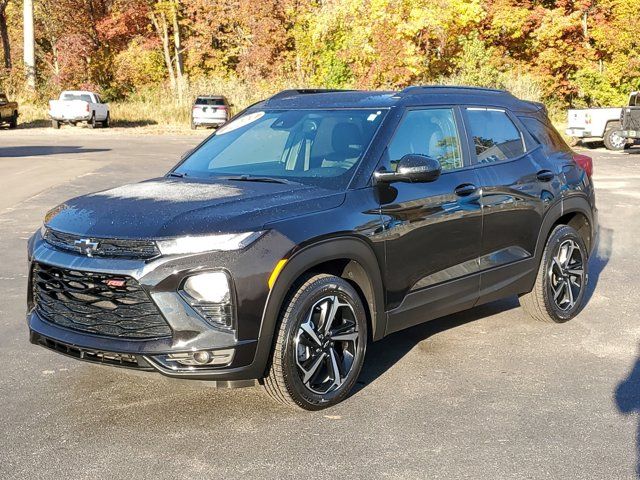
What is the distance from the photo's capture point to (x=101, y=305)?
4.49m

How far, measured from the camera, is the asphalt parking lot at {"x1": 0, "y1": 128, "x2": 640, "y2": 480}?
13.6 feet

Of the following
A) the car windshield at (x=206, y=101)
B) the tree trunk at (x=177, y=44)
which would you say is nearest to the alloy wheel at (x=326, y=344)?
the car windshield at (x=206, y=101)

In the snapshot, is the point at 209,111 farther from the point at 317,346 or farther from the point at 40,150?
the point at 317,346

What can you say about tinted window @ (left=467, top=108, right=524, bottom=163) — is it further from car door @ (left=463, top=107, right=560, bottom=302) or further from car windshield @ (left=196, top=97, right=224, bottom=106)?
car windshield @ (left=196, top=97, right=224, bottom=106)

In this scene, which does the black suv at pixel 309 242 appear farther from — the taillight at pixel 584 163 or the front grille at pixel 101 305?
the taillight at pixel 584 163

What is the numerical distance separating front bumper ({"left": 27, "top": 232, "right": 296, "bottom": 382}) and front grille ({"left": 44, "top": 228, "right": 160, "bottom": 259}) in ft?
0.12

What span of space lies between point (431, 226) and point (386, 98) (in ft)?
3.04

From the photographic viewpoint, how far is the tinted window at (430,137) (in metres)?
5.55

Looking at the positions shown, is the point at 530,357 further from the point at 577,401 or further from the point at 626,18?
the point at 626,18

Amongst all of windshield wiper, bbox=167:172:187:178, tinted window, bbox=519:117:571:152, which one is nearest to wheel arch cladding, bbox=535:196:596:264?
tinted window, bbox=519:117:571:152

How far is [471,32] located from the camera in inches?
1642

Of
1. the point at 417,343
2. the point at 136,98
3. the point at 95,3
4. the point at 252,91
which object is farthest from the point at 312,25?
the point at 417,343

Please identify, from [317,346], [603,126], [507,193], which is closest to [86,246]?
[317,346]

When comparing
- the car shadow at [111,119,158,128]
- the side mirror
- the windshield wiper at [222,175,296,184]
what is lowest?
the car shadow at [111,119,158,128]
